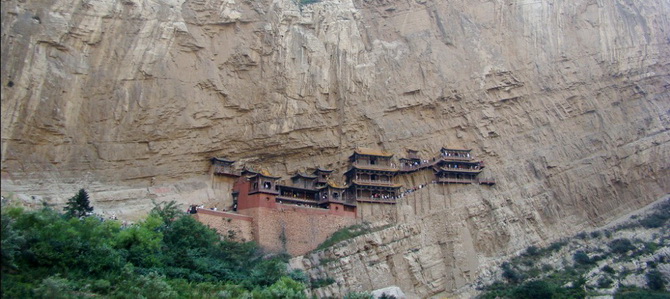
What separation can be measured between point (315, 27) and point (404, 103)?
23.4ft

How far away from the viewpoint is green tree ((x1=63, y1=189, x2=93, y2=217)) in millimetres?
28125

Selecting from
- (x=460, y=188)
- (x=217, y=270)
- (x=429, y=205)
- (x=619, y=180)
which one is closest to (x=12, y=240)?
(x=217, y=270)

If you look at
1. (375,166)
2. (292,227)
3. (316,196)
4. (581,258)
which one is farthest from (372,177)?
(581,258)

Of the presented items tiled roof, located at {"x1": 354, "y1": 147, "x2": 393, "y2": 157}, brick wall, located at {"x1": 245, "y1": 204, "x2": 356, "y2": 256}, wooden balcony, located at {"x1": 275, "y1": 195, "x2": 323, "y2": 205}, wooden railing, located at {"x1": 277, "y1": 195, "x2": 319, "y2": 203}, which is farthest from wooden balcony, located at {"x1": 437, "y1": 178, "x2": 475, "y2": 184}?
wooden railing, located at {"x1": 277, "y1": 195, "x2": 319, "y2": 203}

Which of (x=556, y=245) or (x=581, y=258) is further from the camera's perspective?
(x=556, y=245)

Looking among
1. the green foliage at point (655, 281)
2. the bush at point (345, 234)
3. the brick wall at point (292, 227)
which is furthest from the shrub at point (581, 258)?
the brick wall at point (292, 227)

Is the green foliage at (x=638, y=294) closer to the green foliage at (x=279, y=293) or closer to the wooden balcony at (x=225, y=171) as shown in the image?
the green foliage at (x=279, y=293)

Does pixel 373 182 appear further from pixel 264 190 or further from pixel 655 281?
pixel 655 281

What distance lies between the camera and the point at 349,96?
126 ft

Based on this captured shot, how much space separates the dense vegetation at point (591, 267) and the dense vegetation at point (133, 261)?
11.2 meters

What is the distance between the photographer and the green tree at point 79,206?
28.1m

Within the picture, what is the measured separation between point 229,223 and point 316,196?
230 inches

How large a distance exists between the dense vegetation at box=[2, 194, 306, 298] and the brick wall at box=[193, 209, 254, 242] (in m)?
0.81

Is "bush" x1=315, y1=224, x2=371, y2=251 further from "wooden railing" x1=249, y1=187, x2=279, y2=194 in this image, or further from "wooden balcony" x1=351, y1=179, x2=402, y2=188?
"wooden railing" x1=249, y1=187, x2=279, y2=194
